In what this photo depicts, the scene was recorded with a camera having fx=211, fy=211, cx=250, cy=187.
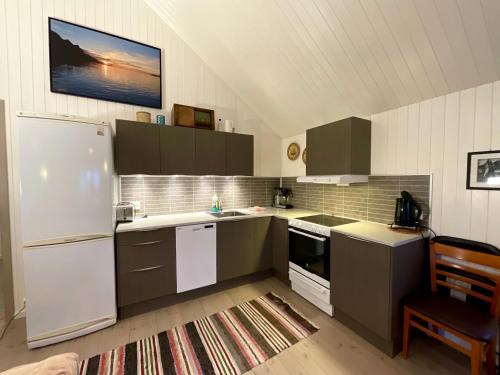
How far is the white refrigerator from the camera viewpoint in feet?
5.24

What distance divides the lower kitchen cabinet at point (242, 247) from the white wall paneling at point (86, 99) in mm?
1474

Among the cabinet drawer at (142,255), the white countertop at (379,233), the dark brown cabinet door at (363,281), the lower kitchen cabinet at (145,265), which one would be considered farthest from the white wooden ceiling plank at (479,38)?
the cabinet drawer at (142,255)

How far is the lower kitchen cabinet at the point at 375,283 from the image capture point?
157 centimetres

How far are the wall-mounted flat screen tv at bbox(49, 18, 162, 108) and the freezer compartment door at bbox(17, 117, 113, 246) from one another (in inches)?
32.0

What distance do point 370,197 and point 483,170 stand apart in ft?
2.90

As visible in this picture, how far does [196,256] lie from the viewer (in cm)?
231

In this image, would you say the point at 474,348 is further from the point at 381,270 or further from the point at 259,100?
the point at 259,100

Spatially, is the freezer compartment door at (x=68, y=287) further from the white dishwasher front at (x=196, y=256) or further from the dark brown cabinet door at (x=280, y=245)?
the dark brown cabinet door at (x=280, y=245)

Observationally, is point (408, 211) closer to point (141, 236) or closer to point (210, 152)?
point (210, 152)

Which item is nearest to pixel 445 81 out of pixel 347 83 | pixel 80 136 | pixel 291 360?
pixel 347 83

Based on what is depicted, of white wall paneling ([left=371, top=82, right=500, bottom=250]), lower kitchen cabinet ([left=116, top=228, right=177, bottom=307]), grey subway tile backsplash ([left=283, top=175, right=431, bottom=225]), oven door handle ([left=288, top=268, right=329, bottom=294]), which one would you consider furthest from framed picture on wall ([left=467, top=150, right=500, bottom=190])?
lower kitchen cabinet ([left=116, top=228, right=177, bottom=307])

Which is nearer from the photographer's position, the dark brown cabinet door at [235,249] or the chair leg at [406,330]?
the chair leg at [406,330]

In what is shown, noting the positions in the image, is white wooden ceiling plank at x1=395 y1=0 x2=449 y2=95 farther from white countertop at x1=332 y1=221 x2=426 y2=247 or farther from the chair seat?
the chair seat

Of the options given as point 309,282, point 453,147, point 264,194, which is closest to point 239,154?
point 264,194
